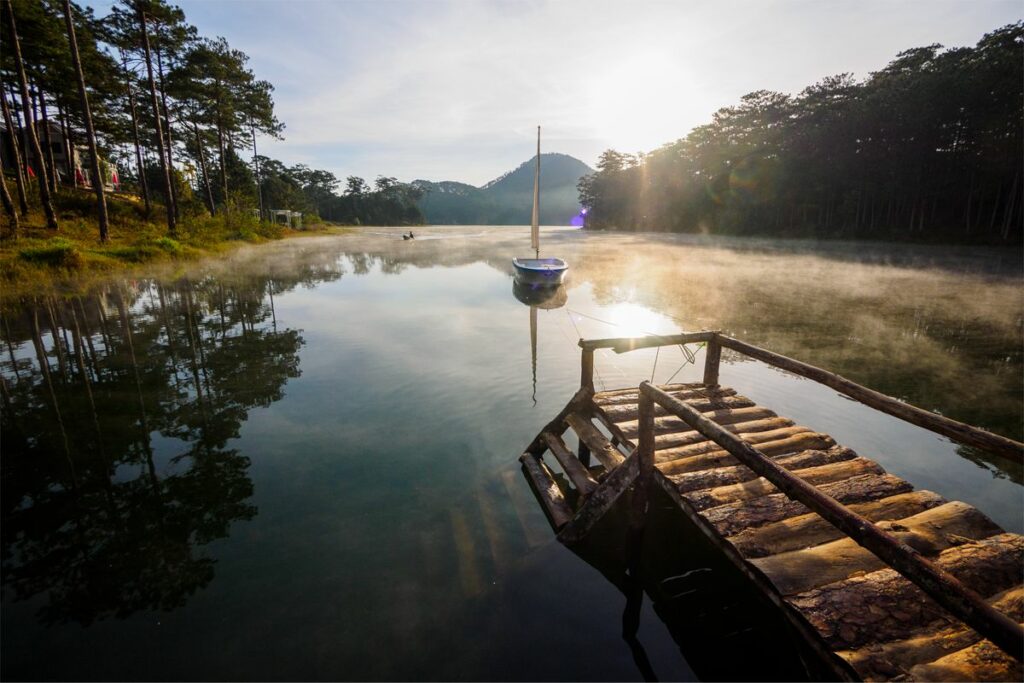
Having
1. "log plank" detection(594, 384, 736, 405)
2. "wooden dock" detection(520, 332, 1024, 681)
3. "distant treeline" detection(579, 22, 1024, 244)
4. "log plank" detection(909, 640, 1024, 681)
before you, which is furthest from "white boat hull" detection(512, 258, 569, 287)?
"distant treeline" detection(579, 22, 1024, 244)

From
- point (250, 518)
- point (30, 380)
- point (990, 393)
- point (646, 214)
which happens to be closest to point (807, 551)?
point (250, 518)

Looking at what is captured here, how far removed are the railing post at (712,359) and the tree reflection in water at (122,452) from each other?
8.35 metres

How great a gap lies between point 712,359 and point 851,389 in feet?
11.3

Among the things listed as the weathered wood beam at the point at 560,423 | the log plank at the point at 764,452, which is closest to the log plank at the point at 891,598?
the log plank at the point at 764,452

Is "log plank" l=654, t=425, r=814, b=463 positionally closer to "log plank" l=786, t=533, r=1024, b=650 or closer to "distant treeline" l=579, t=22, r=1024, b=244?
"log plank" l=786, t=533, r=1024, b=650

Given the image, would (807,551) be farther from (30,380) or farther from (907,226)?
(907,226)

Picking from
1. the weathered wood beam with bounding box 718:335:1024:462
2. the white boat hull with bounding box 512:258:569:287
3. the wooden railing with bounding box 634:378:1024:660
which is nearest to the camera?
the wooden railing with bounding box 634:378:1024:660

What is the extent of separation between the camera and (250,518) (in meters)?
6.39

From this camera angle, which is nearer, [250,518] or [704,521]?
[704,521]

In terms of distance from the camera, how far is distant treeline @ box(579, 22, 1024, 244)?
45781 mm

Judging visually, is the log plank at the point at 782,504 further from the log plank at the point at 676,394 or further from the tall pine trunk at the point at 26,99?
the tall pine trunk at the point at 26,99

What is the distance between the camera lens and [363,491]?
7109 millimetres

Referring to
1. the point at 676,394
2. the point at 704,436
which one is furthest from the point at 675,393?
the point at 704,436

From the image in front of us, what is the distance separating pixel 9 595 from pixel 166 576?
1520mm
